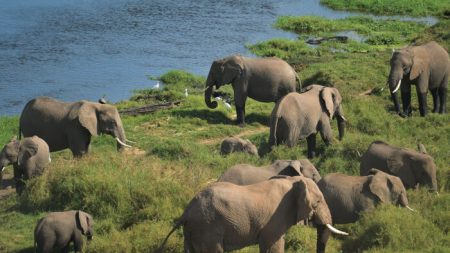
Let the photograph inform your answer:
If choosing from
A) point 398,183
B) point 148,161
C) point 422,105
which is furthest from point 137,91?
point 398,183

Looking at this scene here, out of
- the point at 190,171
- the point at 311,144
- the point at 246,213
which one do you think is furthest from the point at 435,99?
the point at 246,213

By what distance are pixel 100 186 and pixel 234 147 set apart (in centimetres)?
394

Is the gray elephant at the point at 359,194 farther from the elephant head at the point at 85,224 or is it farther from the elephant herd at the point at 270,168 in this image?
the elephant head at the point at 85,224

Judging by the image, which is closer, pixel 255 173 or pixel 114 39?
pixel 255 173

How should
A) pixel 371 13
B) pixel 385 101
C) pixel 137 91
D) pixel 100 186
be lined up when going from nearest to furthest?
pixel 100 186 → pixel 385 101 → pixel 137 91 → pixel 371 13

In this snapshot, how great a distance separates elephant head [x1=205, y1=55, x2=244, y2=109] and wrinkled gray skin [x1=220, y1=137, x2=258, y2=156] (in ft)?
14.3

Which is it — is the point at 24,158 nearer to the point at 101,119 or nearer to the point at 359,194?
the point at 101,119

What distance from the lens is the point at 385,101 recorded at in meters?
20.7

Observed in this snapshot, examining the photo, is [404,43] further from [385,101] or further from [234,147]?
[234,147]

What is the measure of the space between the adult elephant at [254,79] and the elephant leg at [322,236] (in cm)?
1029

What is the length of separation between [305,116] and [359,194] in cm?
382

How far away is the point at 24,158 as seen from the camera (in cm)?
1366

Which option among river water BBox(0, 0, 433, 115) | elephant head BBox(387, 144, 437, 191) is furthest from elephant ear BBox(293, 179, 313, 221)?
river water BBox(0, 0, 433, 115)

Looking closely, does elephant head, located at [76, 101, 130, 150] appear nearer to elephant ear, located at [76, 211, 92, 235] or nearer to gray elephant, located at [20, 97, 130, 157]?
gray elephant, located at [20, 97, 130, 157]
